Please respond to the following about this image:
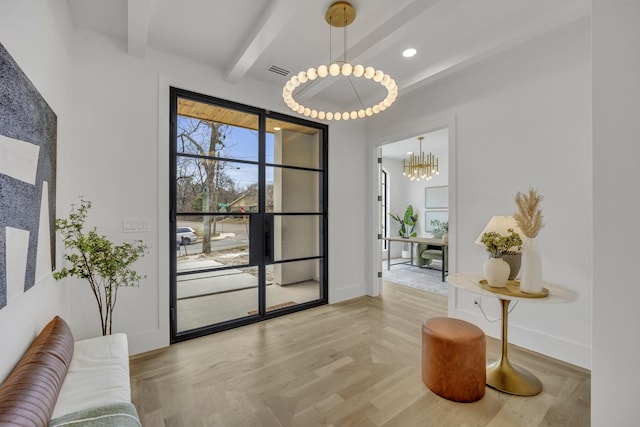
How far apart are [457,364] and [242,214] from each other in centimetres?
257

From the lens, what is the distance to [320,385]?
213 cm

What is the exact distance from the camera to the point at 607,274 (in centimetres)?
113

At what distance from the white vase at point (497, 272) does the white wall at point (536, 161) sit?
0.95 meters

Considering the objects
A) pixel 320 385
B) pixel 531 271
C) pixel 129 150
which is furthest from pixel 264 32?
pixel 320 385

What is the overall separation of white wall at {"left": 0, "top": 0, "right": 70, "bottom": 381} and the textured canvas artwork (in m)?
0.08

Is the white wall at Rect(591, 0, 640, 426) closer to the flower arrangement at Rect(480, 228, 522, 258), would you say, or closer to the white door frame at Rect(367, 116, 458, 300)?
the flower arrangement at Rect(480, 228, 522, 258)

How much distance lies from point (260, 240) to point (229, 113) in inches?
61.3

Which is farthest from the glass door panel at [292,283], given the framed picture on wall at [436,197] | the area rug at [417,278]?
the framed picture on wall at [436,197]

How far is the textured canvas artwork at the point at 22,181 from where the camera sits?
3.69 feet

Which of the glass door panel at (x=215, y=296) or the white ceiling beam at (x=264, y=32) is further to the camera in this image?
the glass door panel at (x=215, y=296)

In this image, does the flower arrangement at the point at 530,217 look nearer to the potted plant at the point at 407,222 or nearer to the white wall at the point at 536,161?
the white wall at the point at 536,161

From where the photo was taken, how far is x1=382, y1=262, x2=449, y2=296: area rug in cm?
483

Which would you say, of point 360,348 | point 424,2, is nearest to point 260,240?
point 360,348

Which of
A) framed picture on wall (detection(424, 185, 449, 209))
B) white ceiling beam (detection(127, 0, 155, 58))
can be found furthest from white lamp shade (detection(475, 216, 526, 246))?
framed picture on wall (detection(424, 185, 449, 209))
